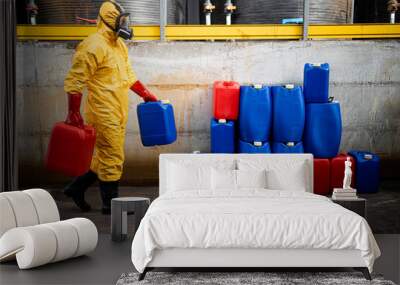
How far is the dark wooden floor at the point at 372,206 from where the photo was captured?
6.29 meters

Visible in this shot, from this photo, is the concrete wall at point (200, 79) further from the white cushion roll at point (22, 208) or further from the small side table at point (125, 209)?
the white cushion roll at point (22, 208)

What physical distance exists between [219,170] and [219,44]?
1.92m

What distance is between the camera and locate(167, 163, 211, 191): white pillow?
539cm

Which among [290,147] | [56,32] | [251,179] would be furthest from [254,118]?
[56,32]

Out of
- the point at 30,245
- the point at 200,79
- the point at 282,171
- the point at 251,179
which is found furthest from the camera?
the point at 200,79

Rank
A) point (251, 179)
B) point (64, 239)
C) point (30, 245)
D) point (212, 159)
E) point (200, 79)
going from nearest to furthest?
point (30, 245)
point (64, 239)
point (251, 179)
point (212, 159)
point (200, 79)

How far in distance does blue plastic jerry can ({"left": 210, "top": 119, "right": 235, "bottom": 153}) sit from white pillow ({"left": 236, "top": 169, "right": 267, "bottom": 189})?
120 cm

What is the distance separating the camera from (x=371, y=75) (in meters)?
6.88

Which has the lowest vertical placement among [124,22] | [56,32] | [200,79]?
[200,79]

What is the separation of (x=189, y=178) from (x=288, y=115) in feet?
5.33

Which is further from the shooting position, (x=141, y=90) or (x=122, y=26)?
(x=141, y=90)

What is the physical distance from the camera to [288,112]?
6566 mm

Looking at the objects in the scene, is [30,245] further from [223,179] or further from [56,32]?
[56,32]

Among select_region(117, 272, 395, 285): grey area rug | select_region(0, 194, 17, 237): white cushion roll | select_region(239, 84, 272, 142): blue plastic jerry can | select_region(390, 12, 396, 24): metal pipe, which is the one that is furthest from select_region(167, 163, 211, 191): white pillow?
select_region(390, 12, 396, 24): metal pipe
